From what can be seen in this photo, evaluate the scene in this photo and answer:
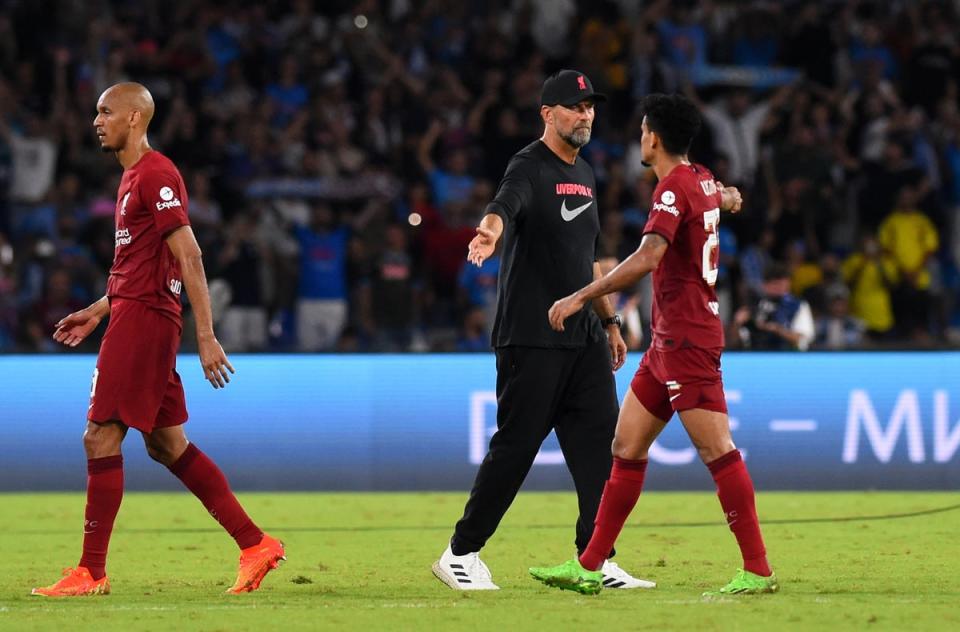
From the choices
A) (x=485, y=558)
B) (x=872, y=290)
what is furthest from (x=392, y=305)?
(x=485, y=558)

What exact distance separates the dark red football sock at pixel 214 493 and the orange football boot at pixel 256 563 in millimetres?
40

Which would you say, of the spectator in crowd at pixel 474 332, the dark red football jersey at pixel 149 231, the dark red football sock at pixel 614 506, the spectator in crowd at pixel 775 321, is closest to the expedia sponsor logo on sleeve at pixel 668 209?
the dark red football sock at pixel 614 506

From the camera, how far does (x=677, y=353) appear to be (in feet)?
24.2

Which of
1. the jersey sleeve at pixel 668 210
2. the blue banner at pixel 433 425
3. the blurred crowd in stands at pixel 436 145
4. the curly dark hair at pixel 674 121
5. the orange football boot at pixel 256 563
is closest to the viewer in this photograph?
the jersey sleeve at pixel 668 210

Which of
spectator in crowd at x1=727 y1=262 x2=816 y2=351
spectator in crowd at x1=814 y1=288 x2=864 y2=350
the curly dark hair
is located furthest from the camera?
spectator in crowd at x1=814 y1=288 x2=864 y2=350

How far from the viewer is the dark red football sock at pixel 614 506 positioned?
297 inches

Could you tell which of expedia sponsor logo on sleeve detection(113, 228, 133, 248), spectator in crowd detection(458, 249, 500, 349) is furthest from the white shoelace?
spectator in crowd detection(458, 249, 500, 349)

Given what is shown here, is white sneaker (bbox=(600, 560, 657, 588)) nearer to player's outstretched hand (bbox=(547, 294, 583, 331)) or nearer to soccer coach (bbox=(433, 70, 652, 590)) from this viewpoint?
soccer coach (bbox=(433, 70, 652, 590))

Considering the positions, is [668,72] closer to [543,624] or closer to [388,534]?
[388,534]

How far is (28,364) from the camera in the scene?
13.5m

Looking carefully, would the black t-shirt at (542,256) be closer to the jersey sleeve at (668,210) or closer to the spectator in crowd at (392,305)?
the jersey sleeve at (668,210)

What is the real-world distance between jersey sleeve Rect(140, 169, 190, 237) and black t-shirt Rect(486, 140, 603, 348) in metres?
1.53

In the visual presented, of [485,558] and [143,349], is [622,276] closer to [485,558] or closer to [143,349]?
[143,349]

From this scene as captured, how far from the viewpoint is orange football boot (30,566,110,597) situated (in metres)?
7.68
